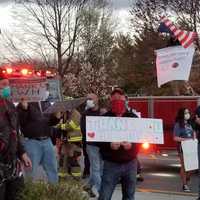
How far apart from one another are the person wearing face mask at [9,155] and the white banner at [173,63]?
3632 mm

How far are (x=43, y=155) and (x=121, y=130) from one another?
2.09 metres

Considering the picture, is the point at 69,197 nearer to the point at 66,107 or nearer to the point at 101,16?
the point at 66,107

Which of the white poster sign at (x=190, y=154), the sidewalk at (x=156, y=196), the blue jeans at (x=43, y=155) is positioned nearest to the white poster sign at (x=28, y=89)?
the blue jeans at (x=43, y=155)

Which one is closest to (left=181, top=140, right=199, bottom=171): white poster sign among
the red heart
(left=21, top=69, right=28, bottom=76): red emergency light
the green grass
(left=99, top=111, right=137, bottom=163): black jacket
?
(left=21, top=69, right=28, bottom=76): red emergency light

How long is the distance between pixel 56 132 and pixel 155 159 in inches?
139

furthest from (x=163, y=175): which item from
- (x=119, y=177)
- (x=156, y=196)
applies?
(x=119, y=177)

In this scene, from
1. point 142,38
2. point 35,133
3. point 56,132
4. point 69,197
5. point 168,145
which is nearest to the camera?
point 69,197

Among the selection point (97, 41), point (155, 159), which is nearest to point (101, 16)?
point (97, 41)

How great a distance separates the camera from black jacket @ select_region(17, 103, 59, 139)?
8.15 metres

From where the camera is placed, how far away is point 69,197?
547 centimetres

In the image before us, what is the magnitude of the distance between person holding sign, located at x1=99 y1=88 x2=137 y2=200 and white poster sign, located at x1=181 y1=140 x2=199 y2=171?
3.73 m

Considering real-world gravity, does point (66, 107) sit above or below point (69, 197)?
above

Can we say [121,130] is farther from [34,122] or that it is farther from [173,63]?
[173,63]

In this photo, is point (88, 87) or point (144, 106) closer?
point (144, 106)
